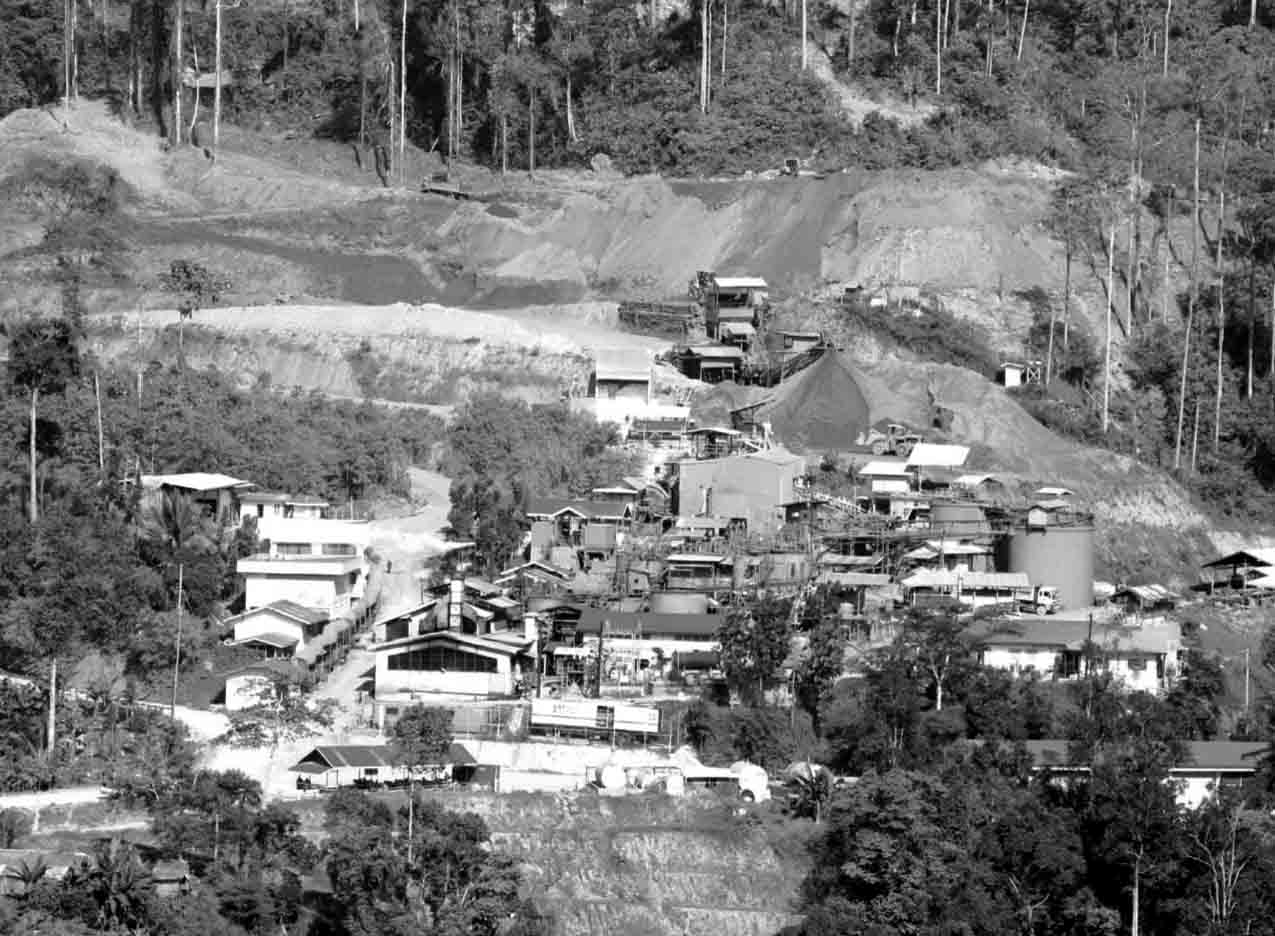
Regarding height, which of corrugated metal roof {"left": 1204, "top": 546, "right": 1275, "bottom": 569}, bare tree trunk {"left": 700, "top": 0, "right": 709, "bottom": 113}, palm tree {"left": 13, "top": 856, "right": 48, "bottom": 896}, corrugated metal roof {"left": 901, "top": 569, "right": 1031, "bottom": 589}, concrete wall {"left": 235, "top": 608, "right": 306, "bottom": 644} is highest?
bare tree trunk {"left": 700, "top": 0, "right": 709, "bottom": 113}

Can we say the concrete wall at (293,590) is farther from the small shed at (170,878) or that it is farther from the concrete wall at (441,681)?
the small shed at (170,878)

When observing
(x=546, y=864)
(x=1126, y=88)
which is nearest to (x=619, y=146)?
(x=1126, y=88)

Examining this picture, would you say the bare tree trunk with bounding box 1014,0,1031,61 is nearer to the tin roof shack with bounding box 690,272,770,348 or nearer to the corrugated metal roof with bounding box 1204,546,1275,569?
the tin roof shack with bounding box 690,272,770,348

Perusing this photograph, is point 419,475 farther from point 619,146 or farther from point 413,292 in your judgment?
point 619,146

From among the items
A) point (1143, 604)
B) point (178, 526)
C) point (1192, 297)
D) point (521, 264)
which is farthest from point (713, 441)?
point (1192, 297)

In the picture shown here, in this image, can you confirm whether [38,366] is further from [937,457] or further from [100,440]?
[937,457]

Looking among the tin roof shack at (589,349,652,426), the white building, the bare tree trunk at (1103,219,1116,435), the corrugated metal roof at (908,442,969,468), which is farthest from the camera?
the bare tree trunk at (1103,219,1116,435)

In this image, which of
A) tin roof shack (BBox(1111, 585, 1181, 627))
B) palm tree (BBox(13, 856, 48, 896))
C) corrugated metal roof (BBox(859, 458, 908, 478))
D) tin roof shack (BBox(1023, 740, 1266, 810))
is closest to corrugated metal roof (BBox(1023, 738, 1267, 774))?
tin roof shack (BBox(1023, 740, 1266, 810))
